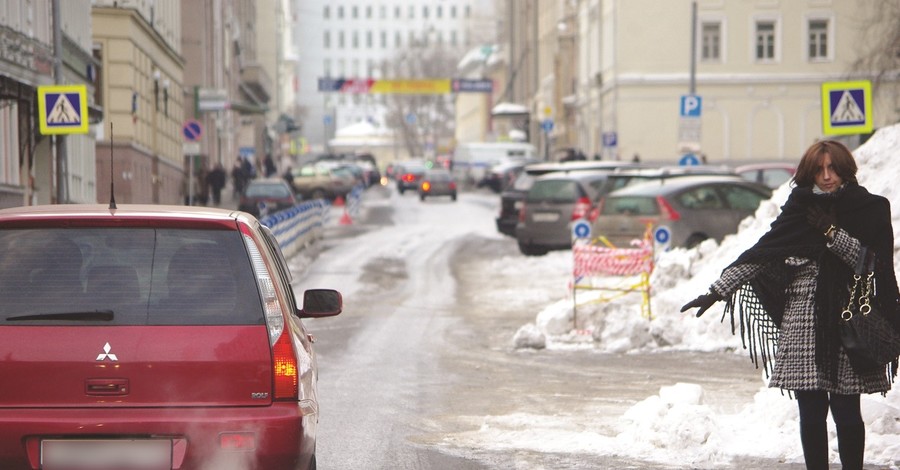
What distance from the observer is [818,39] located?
62.2 meters

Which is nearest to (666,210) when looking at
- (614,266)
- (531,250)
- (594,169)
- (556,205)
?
(556,205)

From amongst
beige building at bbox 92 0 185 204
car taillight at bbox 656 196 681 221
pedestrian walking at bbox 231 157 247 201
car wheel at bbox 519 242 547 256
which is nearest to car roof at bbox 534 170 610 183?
car wheel at bbox 519 242 547 256

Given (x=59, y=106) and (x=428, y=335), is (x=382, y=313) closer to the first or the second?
(x=428, y=335)

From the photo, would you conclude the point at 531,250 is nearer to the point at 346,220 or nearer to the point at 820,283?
the point at 346,220

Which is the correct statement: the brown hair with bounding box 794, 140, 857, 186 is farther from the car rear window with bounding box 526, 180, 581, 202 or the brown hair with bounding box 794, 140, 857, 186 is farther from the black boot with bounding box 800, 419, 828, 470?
the car rear window with bounding box 526, 180, 581, 202

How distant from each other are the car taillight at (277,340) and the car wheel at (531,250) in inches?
934

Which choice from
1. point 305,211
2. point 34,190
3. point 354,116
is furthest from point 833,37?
point 354,116

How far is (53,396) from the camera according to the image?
6.00m

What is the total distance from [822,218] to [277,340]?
7.91ft

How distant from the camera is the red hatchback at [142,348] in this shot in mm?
5984

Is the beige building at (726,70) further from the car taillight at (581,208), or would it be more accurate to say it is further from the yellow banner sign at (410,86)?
the yellow banner sign at (410,86)

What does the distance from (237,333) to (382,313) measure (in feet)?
45.1

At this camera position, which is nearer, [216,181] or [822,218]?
[822,218]

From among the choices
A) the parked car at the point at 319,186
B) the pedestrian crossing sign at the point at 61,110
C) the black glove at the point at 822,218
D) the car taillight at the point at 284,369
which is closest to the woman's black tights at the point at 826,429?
the black glove at the point at 822,218
